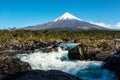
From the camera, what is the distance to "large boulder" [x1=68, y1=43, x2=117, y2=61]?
29.6 meters

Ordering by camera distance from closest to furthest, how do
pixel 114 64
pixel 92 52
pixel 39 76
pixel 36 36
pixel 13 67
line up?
1. pixel 39 76
2. pixel 114 64
3. pixel 13 67
4. pixel 92 52
5. pixel 36 36

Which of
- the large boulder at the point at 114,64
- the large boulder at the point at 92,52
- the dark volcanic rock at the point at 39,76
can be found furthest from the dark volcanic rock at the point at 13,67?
the dark volcanic rock at the point at 39,76

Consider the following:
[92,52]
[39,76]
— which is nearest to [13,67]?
[92,52]

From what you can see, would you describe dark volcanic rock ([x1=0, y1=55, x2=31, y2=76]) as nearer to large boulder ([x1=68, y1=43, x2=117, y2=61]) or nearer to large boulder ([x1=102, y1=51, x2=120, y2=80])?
large boulder ([x1=102, y1=51, x2=120, y2=80])

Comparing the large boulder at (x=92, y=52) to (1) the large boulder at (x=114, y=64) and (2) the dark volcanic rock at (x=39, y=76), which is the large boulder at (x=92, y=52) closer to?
(1) the large boulder at (x=114, y=64)

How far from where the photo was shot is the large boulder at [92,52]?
97.2 feet

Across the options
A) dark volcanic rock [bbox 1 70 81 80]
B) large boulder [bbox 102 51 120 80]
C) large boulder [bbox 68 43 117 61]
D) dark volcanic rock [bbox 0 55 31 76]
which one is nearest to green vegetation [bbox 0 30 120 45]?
large boulder [bbox 68 43 117 61]

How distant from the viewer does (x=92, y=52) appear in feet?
99.3

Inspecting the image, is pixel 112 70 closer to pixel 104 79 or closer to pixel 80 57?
pixel 104 79

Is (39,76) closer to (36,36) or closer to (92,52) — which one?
(92,52)

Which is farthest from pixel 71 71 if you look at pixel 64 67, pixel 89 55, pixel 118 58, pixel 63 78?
pixel 63 78

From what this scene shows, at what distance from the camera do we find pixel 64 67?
1031 inches

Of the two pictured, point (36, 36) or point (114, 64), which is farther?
point (36, 36)

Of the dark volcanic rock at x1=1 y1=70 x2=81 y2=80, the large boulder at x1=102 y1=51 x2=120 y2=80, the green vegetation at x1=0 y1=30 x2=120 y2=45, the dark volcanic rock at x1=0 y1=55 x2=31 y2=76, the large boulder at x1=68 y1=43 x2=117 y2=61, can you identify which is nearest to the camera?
the dark volcanic rock at x1=1 y1=70 x2=81 y2=80
